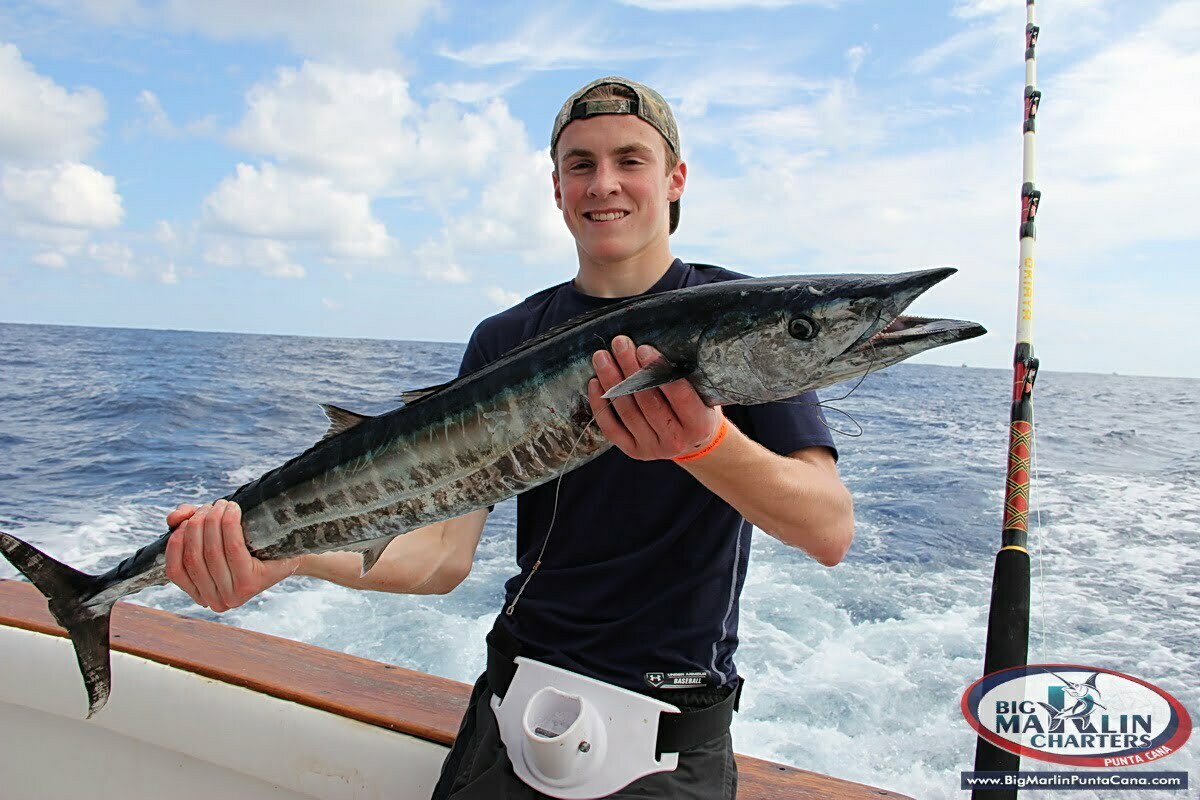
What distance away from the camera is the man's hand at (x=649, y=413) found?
1729 mm

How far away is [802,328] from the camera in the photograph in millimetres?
1673

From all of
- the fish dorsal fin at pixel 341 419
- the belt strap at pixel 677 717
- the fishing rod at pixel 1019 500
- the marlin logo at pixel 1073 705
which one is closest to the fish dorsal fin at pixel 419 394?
the fish dorsal fin at pixel 341 419

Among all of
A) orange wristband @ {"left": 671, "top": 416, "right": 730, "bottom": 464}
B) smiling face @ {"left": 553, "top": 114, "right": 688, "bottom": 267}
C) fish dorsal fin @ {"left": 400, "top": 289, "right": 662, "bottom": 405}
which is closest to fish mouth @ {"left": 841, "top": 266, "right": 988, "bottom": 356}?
orange wristband @ {"left": 671, "top": 416, "right": 730, "bottom": 464}

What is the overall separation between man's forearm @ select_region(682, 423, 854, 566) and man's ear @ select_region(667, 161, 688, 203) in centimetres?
113

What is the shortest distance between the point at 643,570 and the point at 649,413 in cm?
64

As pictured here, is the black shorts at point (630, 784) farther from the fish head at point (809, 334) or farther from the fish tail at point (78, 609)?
the fish tail at point (78, 609)

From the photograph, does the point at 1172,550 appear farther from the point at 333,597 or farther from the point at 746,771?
the point at 333,597

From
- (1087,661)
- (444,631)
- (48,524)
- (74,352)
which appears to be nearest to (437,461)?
(444,631)

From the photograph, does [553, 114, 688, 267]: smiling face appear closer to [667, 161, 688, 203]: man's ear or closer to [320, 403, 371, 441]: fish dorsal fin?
[667, 161, 688, 203]: man's ear

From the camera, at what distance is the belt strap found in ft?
6.59

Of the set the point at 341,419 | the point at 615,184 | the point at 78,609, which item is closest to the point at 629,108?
the point at 615,184

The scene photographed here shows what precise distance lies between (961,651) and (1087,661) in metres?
0.88

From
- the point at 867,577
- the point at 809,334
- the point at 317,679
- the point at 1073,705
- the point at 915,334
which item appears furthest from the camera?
the point at 867,577

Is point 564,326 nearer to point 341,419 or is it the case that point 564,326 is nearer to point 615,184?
point 615,184
